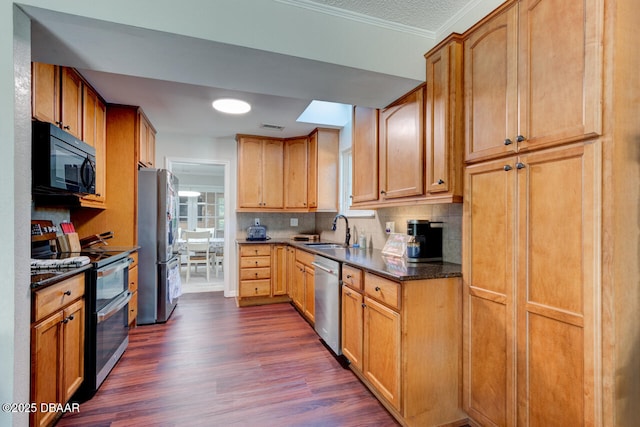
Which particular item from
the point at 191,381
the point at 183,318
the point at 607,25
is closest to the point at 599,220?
the point at 607,25

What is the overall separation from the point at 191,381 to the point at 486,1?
3182mm

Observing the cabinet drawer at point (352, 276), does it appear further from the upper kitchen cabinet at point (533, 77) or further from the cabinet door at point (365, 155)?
the upper kitchen cabinet at point (533, 77)

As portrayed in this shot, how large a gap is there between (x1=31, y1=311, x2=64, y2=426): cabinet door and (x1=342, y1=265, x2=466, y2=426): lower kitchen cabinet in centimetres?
186

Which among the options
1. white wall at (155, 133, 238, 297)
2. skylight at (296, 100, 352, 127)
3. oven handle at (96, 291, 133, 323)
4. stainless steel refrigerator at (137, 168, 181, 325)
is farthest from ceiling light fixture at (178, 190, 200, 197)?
oven handle at (96, 291, 133, 323)

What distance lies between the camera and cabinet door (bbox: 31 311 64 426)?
1.49 metres

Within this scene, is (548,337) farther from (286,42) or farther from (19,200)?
(19,200)

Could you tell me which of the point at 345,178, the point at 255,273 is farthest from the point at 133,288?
the point at 345,178

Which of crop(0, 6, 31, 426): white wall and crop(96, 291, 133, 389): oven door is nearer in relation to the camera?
crop(0, 6, 31, 426): white wall

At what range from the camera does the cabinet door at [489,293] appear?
149 centimetres

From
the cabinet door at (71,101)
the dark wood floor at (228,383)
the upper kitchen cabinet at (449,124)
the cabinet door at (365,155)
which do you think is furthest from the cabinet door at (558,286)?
the cabinet door at (71,101)

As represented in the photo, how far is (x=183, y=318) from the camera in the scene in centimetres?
361

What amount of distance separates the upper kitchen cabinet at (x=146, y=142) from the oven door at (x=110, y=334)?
5.49ft

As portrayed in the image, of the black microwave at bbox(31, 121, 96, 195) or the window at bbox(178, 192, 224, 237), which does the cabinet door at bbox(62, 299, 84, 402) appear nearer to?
the black microwave at bbox(31, 121, 96, 195)

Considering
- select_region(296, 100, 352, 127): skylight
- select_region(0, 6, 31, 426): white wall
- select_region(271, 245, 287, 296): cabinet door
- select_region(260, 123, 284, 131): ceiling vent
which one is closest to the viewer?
select_region(0, 6, 31, 426): white wall
